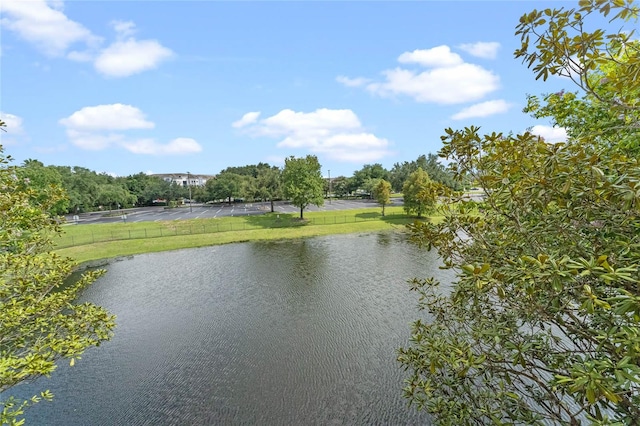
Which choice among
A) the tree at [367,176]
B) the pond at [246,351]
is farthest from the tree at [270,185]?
the tree at [367,176]

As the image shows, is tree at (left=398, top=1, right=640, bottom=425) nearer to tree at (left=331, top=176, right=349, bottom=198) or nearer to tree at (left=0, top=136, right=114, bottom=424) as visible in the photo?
tree at (left=0, top=136, right=114, bottom=424)

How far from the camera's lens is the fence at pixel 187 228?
29845 millimetres

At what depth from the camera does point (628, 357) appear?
6.51 ft

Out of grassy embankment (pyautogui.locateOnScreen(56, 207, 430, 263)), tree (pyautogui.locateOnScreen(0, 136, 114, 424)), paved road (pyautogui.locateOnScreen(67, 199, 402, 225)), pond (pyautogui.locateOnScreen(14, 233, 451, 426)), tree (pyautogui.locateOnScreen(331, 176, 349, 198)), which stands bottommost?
pond (pyautogui.locateOnScreen(14, 233, 451, 426))

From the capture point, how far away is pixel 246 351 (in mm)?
10609

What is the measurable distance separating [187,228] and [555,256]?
1462 inches

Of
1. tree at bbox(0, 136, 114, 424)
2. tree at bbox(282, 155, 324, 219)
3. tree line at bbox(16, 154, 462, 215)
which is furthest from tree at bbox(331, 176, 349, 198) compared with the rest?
tree at bbox(0, 136, 114, 424)

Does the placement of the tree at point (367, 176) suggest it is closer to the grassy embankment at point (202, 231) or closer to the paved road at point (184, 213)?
the paved road at point (184, 213)

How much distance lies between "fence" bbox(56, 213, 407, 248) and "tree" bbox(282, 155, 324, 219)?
9.60 ft

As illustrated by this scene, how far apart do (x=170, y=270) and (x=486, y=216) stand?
2137cm

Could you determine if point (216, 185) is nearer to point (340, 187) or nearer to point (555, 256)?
point (340, 187)

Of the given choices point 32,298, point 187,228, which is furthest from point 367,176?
point 32,298

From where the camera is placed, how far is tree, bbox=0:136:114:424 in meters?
4.29

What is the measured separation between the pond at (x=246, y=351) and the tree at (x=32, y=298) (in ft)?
13.9
